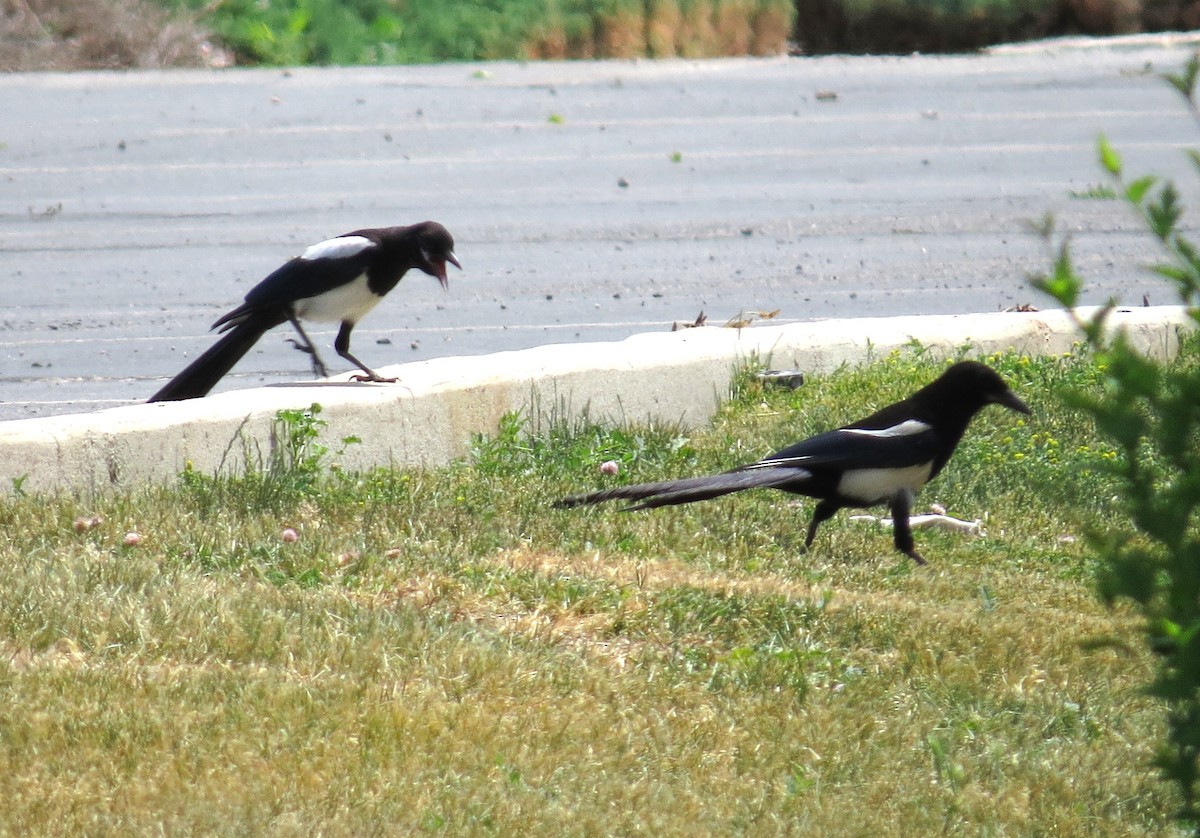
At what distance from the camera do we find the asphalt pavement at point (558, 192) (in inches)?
415

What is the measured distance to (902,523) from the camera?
586cm

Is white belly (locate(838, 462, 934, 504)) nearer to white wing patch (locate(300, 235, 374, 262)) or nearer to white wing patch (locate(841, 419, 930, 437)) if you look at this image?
white wing patch (locate(841, 419, 930, 437))

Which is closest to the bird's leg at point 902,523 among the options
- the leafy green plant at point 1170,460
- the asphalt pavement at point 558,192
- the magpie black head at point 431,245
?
the asphalt pavement at point 558,192

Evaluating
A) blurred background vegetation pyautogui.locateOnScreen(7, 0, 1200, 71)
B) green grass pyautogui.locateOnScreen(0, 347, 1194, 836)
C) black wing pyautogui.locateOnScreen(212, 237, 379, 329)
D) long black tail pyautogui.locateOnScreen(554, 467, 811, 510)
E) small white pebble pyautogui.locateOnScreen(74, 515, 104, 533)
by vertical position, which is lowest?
green grass pyautogui.locateOnScreen(0, 347, 1194, 836)

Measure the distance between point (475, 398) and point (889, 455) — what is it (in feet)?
6.54

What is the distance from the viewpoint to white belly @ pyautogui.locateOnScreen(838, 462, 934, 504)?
5.71m

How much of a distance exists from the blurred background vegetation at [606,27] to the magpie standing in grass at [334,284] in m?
17.4

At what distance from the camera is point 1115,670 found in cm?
507

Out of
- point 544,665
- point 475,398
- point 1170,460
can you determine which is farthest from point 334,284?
point 1170,460

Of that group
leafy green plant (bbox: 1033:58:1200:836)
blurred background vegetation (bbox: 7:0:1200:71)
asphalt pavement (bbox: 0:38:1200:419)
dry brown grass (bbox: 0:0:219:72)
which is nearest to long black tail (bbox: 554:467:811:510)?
asphalt pavement (bbox: 0:38:1200:419)

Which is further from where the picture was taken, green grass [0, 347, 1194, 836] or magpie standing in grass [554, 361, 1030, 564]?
magpie standing in grass [554, 361, 1030, 564]

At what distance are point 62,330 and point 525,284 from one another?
322cm

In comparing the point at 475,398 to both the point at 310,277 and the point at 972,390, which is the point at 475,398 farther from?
the point at 972,390

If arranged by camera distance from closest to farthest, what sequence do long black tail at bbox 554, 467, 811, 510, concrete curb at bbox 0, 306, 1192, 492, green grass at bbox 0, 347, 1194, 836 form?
green grass at bbox 0, 347, 1194, 836 → long black tail at bbox 554, 467, 811, 510 → concrete curb at bbox 0, 306, 1192, 492
